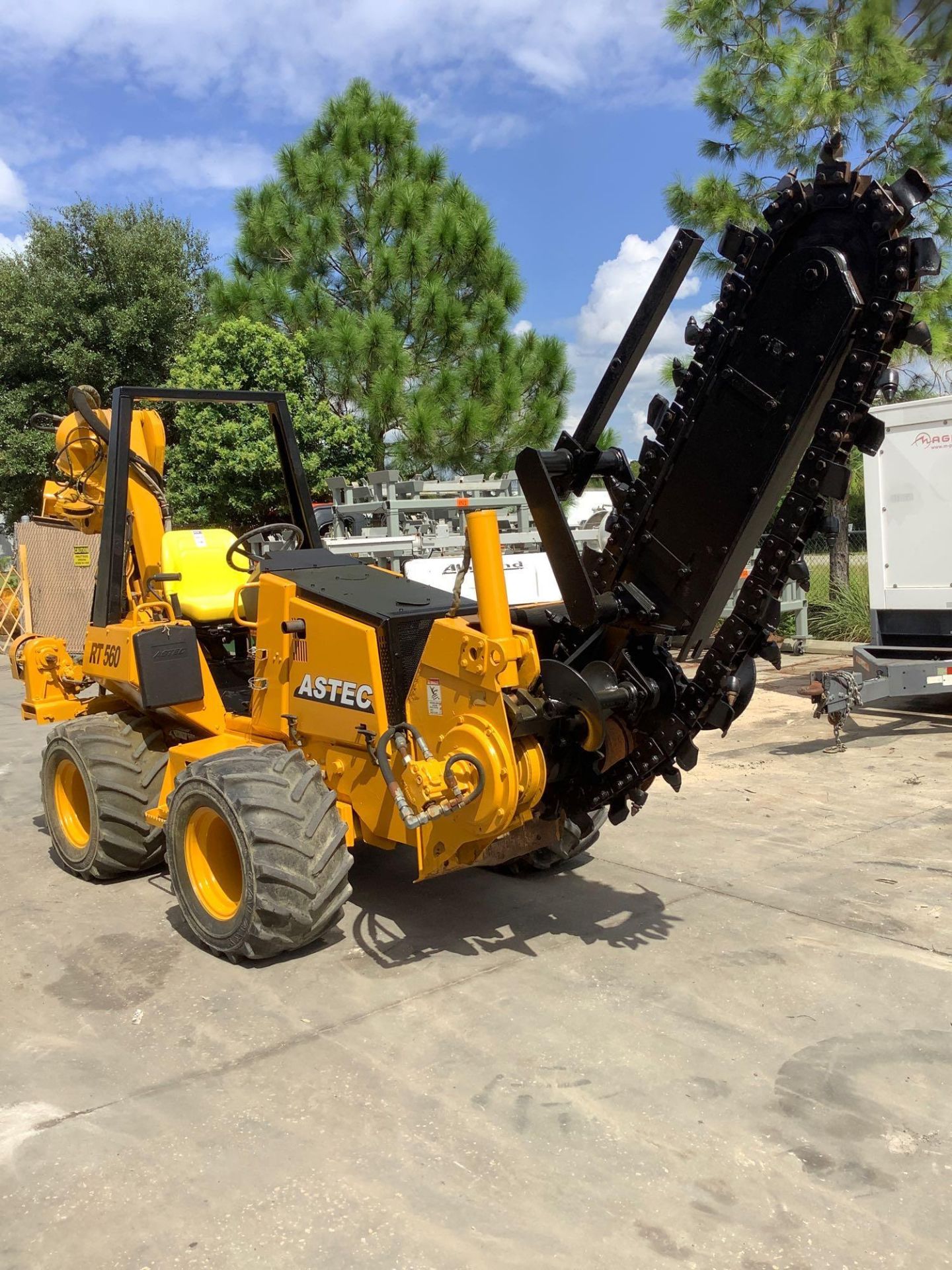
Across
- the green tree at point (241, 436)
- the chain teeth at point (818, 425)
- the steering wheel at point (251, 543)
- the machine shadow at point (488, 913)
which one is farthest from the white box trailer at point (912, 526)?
the green tree at point (241, 436)

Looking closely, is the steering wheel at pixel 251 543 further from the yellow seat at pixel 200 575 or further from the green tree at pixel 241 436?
the green tree at pixel 241 436

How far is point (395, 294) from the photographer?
69.9 ft

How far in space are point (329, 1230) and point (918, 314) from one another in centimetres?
1256

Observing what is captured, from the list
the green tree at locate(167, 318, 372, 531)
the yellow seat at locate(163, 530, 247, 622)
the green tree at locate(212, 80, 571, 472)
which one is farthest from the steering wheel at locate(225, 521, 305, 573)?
the green tree at locate(212, 80, 571, 472)

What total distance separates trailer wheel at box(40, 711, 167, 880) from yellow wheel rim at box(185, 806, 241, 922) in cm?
84

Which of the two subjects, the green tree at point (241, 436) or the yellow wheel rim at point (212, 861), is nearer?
the yellow wheel rim at point (212, 861)

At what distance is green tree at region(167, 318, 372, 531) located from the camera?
16.9 m

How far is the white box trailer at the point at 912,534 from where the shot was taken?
9.20 meters

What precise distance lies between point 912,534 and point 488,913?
6.16m

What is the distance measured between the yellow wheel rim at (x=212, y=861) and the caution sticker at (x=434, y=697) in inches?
45.6

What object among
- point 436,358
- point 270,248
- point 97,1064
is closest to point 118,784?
point 97,1064

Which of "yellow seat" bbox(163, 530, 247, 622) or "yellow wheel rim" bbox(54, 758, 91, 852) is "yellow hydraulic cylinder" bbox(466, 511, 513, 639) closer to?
"yellow seat" bbox(163, 530, 247, 622)

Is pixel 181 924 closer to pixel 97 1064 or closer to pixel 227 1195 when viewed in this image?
pixel 97 1064

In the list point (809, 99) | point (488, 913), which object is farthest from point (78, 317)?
point (488, 913)
